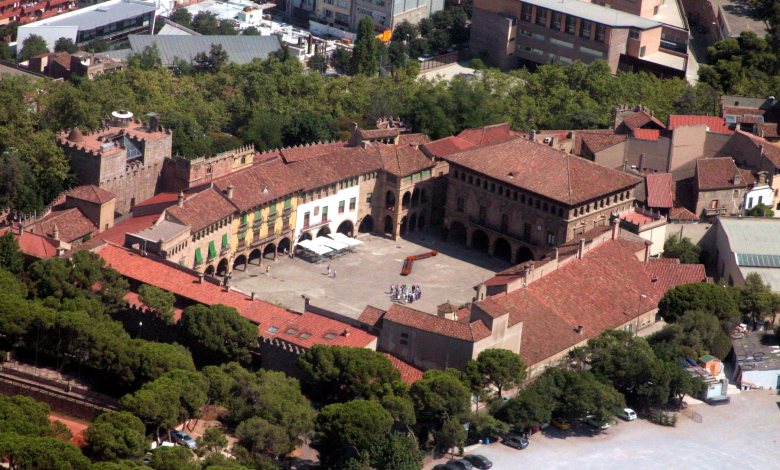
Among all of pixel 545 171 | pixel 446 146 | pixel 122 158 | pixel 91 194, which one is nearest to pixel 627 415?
pixel 545 171

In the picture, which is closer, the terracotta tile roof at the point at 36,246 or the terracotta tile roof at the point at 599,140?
the terracotta tile roof at the point at 36,246

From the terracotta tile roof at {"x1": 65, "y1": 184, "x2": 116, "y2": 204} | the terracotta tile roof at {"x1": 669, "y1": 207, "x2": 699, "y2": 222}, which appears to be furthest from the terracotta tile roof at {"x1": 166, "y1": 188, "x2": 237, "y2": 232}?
the terracotta tile roof at {"x1": 669, "y1": 207, "x2": 699, "y2": 222}

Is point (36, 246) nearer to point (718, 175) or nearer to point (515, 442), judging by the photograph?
point (515, 442)

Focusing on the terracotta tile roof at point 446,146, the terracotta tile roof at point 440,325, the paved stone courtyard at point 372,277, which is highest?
the terracotta tile roof at point 446,146

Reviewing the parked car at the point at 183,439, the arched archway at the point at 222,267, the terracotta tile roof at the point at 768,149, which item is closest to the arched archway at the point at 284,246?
the arched archway at the point at 222,267

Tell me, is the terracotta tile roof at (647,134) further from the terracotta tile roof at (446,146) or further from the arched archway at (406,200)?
the arched archway at (406,200)

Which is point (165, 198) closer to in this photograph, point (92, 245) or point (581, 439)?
point (92, 245)
